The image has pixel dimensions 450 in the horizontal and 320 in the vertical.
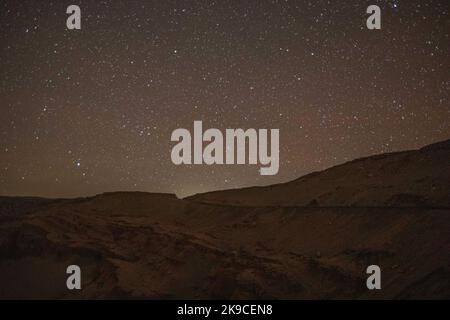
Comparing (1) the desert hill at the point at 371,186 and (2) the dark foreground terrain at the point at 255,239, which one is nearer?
(2) the dark foreground terrain at the point at 255,239

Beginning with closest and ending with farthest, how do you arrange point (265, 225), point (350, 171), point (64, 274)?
1. point (64, 274)
2. point (265, 225)
3. point (350, 171)

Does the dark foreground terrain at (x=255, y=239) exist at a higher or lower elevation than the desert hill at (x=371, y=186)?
lower

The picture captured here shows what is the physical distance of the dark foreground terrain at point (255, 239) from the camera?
19.9m

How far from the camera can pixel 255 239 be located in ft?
72.1

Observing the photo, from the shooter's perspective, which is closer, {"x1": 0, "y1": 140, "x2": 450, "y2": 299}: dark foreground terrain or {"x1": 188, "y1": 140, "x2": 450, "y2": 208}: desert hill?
{"x1": 0, "y1": 140, "x2": 450, "y2": 299}: dark foreground terrain

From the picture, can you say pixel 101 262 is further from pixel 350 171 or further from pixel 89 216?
pixel 350 171

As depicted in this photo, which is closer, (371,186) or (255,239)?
(255,239)

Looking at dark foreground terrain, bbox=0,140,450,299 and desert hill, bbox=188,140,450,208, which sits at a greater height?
desert hill, bbox=188,140,450,208

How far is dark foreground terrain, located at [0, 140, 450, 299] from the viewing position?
65.3 feet

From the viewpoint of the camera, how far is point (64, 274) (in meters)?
21.1

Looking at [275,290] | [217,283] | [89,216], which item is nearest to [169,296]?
[217,283]

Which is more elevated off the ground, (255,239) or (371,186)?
(371,186)
